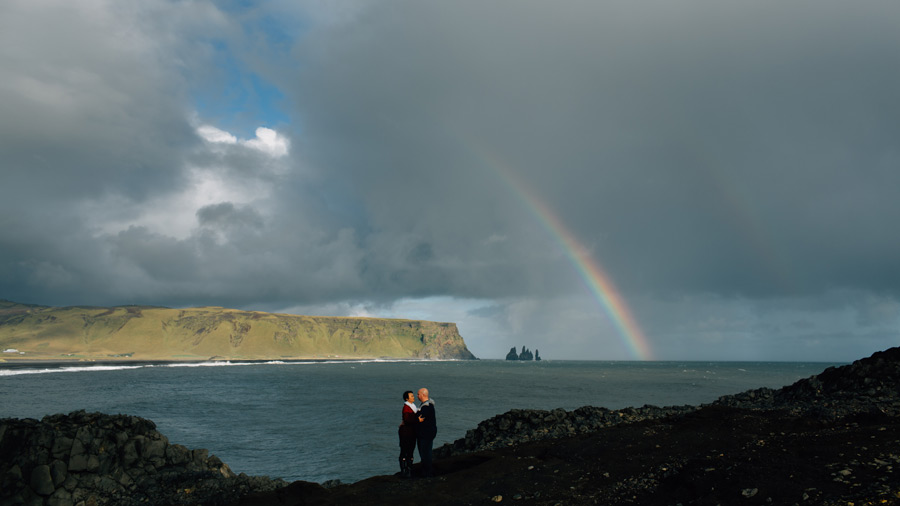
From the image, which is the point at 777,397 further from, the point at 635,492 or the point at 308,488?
the point at 308,488

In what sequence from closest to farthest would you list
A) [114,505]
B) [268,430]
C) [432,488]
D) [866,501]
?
[866,501] → [432,488] → [114,505] → [268,430]

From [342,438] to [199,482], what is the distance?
2452cm

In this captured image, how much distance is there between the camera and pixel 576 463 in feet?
60.2

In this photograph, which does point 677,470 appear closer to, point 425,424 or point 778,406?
point 425,424

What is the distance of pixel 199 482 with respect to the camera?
65.3ft

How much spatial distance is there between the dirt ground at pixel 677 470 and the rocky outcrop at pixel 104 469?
3.99 metres

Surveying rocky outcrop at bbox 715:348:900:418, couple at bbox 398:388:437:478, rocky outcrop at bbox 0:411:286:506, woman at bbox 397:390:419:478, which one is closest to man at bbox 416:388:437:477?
couple at bbox 398:388:437:478

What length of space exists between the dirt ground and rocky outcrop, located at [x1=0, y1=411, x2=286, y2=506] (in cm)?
399

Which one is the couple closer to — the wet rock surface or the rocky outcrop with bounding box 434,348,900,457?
the wet rock surface

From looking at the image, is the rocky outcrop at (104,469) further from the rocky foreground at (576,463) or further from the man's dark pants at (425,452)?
the man's dark pants at (425,452)

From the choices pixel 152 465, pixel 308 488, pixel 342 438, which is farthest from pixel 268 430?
pixel 308 488

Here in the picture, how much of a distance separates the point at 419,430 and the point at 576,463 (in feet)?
19.6

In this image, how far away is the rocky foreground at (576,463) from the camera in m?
13.2

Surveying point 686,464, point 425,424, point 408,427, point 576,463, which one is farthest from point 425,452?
point 686,464
